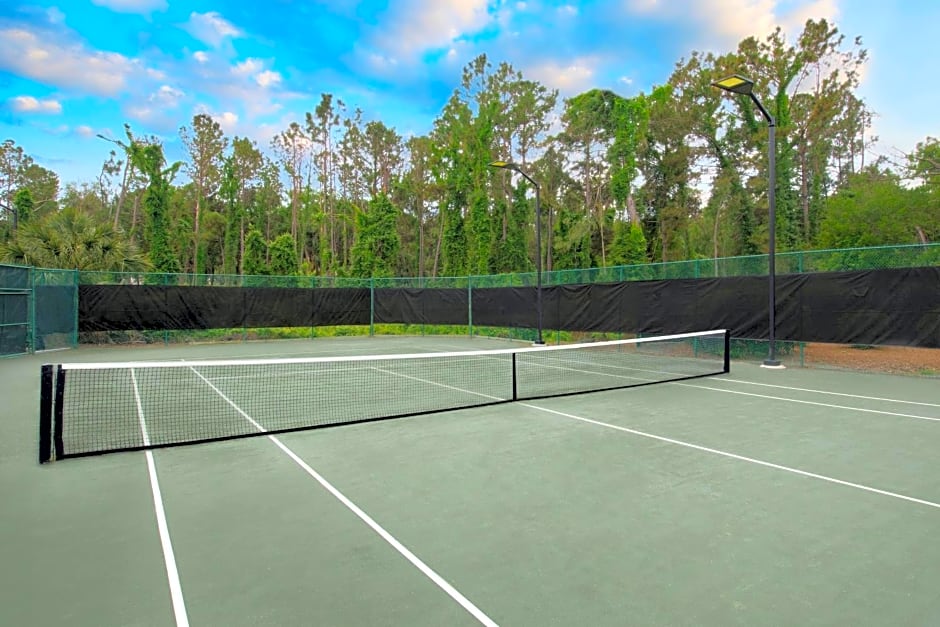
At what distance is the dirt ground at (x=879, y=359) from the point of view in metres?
11.4

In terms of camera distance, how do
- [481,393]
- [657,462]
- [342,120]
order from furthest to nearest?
[342,120], [481,393], [657,462]

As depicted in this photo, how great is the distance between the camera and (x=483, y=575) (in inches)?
112

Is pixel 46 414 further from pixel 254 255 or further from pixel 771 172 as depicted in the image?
pixel 254 255

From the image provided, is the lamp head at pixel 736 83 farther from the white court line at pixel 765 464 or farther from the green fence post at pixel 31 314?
the green fence post at pixel 31 314

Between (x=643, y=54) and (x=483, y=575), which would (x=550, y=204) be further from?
(x=483, y=575)

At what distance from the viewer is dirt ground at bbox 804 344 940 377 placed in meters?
11.4

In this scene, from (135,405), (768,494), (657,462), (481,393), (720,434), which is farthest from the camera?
(481,393)

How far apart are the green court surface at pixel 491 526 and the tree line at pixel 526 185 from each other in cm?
1677

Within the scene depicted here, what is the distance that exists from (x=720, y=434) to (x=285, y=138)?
39416 millimetres

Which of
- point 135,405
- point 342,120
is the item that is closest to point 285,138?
point 342,120

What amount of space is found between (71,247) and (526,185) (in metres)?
23.3

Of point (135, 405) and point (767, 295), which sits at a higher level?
point (767, 295)

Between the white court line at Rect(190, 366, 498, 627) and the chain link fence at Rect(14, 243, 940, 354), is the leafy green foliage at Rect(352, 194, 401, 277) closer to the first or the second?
the chain link fence at Rect(14, 243, 940, 354)

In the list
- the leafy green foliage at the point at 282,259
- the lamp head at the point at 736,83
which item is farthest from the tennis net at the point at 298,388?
the leafy green foliage at the point at 282,259
